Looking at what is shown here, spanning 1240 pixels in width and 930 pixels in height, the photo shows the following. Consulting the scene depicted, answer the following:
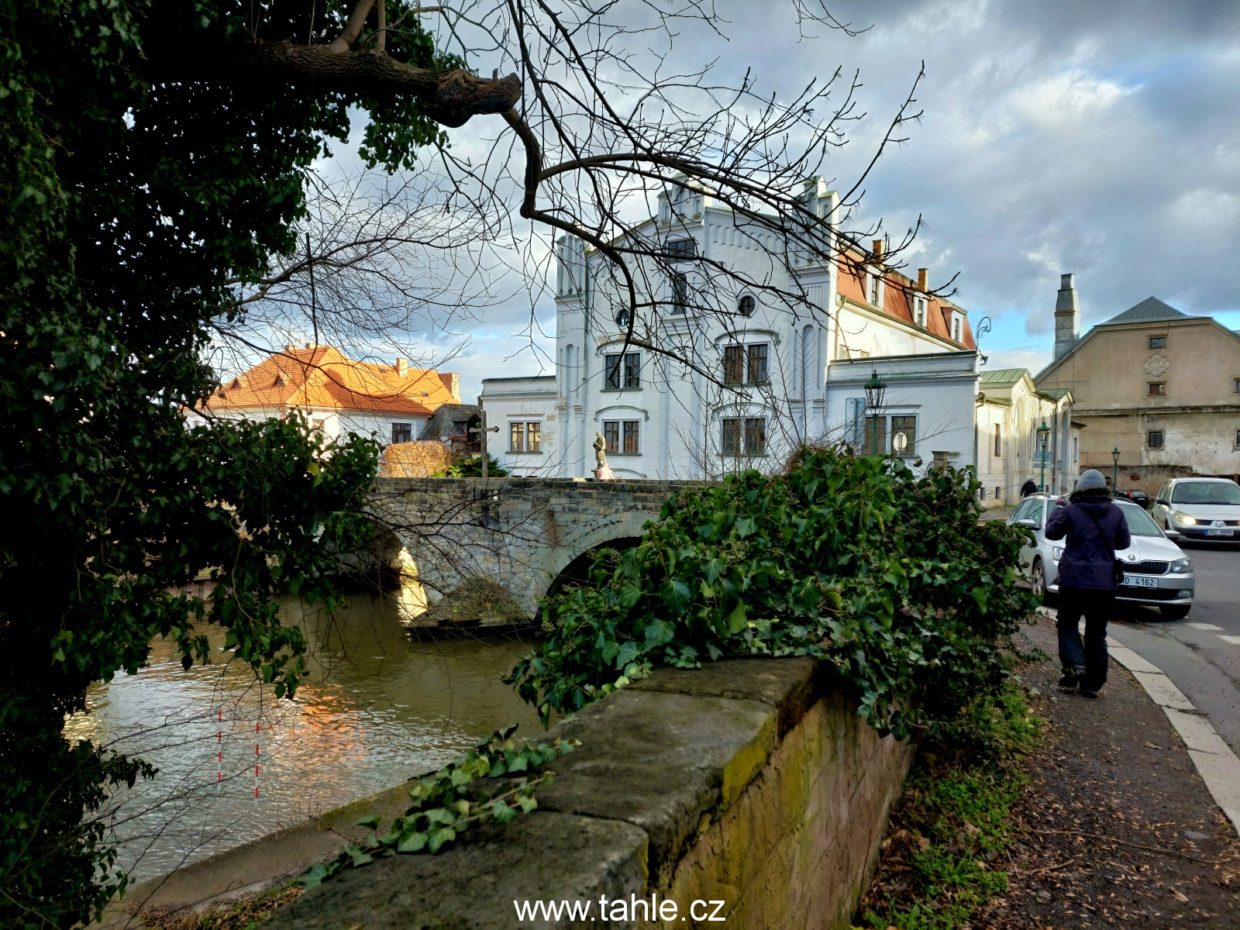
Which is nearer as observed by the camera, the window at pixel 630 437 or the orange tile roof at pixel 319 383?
the orange tile roof at pixel 319 383

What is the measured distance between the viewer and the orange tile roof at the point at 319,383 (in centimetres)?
601

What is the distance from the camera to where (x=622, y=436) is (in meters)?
29.8

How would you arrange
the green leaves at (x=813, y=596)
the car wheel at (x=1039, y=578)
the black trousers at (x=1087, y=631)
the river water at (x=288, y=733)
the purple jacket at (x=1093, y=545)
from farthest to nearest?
the car wheel at (x=1039, y=578), the river water at (x=288, y=733), the purple jacket at (x=1093, y=545), the black trousers at (x=1087, y=631), the green leaves at (x=813, y=596)

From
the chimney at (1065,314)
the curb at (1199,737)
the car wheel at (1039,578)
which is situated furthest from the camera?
the chimney at (1065,314)

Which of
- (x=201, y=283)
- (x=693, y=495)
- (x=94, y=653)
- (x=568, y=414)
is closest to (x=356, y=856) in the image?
(x=693, y=495)

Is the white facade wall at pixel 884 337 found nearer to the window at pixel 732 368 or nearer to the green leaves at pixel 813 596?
the window at pixel 732 368

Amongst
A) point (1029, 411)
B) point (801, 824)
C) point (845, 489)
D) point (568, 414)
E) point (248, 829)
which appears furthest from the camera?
point (1029, 411)

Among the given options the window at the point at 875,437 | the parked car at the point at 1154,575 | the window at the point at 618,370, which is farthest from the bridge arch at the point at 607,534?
the window at the point at 618,370

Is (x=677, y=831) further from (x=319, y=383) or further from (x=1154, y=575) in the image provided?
(x=1154, y=575)

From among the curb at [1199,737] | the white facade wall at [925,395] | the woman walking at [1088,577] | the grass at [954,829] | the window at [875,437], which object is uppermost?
the white facade wall at [925,395]

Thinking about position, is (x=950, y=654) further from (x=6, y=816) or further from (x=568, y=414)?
(x=568, y=414)

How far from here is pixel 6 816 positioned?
440 cm

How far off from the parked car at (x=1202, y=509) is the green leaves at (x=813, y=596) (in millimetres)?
15665

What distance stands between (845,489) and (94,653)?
4167mm
